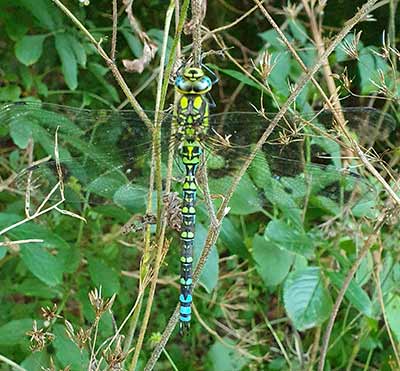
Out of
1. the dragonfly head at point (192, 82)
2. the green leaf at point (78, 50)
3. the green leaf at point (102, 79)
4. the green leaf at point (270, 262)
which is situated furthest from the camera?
the green leaf at point (102, 79)

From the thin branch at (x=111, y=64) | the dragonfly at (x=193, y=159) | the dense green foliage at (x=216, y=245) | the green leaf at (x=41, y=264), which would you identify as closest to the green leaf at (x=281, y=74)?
the dense green foliage at (x=216, y=245)

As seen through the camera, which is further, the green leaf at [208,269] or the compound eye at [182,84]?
the green leaf at [208,269]

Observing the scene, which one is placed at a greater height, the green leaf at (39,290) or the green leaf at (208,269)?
the green leaf at (208,269)

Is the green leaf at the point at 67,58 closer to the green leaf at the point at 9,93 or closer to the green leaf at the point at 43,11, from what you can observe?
the green leaf at the point at 43,11

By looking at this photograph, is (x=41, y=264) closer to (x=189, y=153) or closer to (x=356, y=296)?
(x=189, y=153)

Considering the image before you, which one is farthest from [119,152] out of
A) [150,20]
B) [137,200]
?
[150,20]

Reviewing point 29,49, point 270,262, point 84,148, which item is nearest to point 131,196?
point 84,148

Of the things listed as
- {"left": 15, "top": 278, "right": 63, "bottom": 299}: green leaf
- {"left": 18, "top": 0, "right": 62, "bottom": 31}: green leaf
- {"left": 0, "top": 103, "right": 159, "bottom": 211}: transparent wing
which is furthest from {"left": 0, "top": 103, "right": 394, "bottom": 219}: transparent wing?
{"left": 18, "top": 0, "right": 62, "bottom": 31}: green leaf
